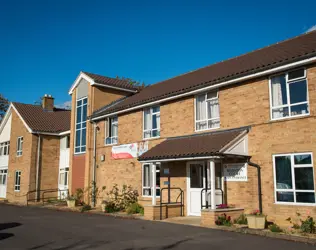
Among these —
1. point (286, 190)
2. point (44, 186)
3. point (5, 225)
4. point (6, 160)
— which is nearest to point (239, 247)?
point (286, 190)

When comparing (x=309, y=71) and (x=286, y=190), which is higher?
(x=309, y=71)

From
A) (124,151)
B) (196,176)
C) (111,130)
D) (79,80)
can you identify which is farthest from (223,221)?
(79,80)

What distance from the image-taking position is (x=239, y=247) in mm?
8758

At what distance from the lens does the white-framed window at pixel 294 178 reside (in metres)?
11.3

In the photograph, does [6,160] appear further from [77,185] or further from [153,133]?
[153,133]

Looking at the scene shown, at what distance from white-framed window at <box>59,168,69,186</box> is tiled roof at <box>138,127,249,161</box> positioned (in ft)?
43.7

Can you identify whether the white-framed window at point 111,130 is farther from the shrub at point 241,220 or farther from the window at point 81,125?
the shrub at point 241,220

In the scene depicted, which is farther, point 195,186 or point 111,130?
point 111,130

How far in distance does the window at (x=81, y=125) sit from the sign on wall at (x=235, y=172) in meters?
12.3

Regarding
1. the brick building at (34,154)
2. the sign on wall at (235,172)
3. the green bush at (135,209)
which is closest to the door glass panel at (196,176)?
the sign on wall at (235,172)

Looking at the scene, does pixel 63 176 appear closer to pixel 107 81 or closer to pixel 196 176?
pixel 107 81

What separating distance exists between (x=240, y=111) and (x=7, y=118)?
25.4m

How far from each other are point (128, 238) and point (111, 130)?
456 inches

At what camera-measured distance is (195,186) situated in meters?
15.2
